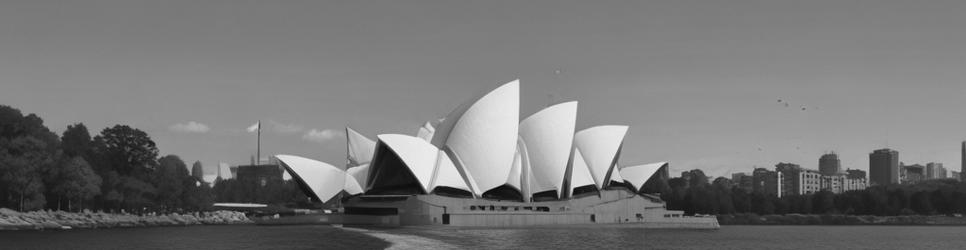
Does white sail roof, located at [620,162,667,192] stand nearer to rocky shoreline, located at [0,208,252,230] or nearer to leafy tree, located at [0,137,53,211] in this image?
rocky shoreline, located at [0,208,252,230]

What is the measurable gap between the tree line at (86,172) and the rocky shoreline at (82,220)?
91.4 inches

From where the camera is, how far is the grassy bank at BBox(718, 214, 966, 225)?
18738cm

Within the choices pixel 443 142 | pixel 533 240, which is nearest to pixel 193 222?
pixel 443 142

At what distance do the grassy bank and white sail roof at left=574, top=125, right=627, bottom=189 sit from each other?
68391 mm

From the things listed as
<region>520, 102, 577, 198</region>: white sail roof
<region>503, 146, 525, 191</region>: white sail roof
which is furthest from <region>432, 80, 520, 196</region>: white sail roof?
<region>520, 102, 577, 198</region>: white sail roof

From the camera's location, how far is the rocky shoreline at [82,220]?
4115 inches

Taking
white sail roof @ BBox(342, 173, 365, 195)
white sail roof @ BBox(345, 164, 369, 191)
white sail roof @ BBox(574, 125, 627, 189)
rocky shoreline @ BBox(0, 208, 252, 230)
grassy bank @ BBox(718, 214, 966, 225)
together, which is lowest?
grassy bank @ BBox(718, 214, 966, 225)

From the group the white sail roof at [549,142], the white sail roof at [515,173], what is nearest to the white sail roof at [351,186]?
the white sail roof at [515,173]

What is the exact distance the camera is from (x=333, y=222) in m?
146

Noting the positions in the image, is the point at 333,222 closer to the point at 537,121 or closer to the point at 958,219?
the point at 537,121

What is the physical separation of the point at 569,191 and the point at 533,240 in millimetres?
44095

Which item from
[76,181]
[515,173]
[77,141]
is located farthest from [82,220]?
[515,173]

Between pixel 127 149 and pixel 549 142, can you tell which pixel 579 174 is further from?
pixel 127 149

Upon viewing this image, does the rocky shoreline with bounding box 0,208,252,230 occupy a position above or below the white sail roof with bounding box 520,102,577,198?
below
